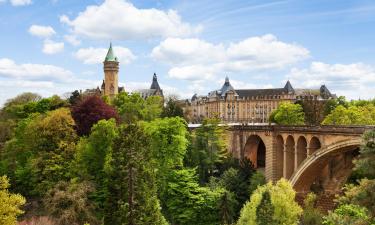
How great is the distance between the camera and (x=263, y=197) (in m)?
34.0

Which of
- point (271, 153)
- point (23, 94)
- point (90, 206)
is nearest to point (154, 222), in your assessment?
point (90, 206)

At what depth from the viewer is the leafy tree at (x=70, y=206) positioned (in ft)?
106

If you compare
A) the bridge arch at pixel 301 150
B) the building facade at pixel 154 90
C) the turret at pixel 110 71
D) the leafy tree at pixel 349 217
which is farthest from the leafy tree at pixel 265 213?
the building facade at pixel 154 90

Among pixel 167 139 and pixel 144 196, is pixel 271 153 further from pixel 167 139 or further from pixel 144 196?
pixel 144 196

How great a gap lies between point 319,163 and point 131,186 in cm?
1687

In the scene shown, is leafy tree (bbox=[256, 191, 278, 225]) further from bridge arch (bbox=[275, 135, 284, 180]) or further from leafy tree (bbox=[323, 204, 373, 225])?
bridge arch (bbox=[275, 135, 284, 180])

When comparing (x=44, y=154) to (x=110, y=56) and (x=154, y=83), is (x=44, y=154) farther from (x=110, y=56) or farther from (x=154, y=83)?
(x=154, y=83)

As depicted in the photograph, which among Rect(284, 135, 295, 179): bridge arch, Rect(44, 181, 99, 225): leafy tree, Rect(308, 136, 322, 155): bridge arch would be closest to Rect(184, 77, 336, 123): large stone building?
Rect(284, 135, 295, 179): bridge arch

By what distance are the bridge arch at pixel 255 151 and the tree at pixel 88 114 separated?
20.6 meters

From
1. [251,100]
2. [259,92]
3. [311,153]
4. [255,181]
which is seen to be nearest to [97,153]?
[255,181]

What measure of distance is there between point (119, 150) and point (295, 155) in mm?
18154

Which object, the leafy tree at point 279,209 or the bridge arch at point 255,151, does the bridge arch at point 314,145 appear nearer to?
the leafy tree at point 279,209

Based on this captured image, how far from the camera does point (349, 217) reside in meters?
17.5

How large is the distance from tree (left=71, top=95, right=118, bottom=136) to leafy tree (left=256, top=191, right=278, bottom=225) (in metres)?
19.9
